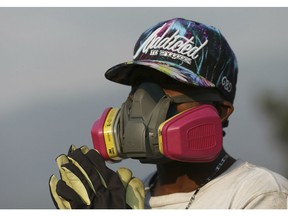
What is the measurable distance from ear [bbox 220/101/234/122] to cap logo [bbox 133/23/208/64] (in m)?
0.32

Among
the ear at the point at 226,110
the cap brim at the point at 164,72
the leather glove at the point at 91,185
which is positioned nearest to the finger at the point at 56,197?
the leather glove at the point at 91,185

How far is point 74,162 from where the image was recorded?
16.6ft

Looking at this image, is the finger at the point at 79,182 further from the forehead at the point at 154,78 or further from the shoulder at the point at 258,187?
the shoulder at the point at 258,187

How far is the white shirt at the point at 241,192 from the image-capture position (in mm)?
4773

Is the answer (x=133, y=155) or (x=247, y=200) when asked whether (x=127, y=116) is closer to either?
(x=133, y=155)

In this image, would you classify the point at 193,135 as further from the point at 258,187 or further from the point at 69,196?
the point at 69,196

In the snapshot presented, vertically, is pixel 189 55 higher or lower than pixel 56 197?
higher

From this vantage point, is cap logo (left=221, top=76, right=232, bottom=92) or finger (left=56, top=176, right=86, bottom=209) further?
cap logo (left=221, top=76, right=232, bottom=92)

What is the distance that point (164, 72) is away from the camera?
4996 mm

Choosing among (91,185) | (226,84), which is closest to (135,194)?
(91,185)

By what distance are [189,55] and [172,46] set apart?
0.12 metres

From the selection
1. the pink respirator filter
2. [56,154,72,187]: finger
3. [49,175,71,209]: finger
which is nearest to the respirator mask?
the pink respirator filter

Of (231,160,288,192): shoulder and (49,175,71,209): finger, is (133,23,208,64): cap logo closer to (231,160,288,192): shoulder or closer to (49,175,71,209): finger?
(231,160,288,192): shoulder

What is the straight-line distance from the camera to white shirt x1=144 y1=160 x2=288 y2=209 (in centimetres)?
477
